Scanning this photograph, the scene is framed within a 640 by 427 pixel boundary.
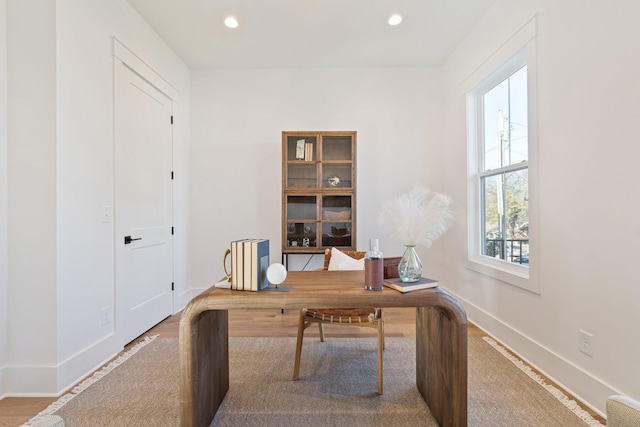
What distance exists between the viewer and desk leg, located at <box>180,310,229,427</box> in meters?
1.40

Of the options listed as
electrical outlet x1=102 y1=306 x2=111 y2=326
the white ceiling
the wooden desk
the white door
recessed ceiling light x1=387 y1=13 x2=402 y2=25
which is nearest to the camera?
the wooden desk

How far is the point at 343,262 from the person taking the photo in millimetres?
2332

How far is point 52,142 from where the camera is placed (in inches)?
75.0

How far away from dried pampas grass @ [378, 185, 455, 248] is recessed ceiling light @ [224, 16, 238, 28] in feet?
8.01

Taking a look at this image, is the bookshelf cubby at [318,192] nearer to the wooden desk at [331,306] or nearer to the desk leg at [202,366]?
the desk leg at [202,366]

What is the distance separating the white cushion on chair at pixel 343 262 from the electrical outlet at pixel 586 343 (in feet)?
4.31

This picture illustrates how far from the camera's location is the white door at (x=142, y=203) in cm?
254

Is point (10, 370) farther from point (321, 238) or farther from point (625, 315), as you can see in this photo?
point (625, 315)

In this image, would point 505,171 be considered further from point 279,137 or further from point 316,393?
point 279,137

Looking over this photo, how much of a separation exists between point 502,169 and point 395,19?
164 centimetres

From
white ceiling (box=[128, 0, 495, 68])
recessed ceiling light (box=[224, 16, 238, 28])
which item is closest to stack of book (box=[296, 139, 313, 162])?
white ceiling (box=[128, 0, 495, 68])

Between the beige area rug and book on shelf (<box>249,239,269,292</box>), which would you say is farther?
the beige area rug

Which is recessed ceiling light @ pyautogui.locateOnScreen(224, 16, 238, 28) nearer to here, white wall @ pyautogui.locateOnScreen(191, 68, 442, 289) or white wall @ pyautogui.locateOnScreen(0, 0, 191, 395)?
white wall @ pyautogui.locateOnScreen(191, 68, 442, 289)

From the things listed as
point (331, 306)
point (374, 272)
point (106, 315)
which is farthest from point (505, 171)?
point (106, 315)
